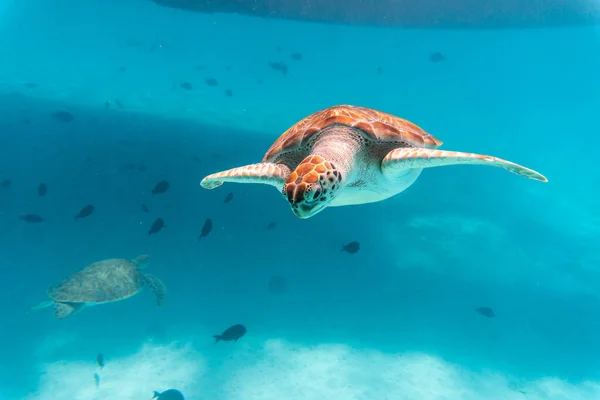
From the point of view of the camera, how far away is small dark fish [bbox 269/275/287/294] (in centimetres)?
1000

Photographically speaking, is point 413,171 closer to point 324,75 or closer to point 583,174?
point 583,174

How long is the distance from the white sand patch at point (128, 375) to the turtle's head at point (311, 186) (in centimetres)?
806

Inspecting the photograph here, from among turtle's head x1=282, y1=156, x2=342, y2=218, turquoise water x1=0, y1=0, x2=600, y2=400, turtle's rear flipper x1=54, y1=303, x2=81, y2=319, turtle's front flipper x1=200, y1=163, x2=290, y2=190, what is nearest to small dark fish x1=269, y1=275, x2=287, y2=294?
turquoise water x1=0, y1=0, x2=600, y2=400

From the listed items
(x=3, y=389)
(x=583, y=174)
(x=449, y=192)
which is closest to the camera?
(x=3, y=389)

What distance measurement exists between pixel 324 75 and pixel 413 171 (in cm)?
4424

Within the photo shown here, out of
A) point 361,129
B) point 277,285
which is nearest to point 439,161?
point 361,129

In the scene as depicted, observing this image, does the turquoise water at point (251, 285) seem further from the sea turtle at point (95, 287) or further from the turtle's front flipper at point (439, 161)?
the turtle's front flipper at point (439, 161)

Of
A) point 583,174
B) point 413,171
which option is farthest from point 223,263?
point 583,174

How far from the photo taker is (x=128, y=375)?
28.1 feet

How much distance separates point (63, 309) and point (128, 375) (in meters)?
3.14

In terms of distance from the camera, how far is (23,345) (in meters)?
9.12

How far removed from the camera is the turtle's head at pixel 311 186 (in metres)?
1.86

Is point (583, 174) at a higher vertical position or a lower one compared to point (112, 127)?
higher

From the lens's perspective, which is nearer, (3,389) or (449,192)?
(3,389)
